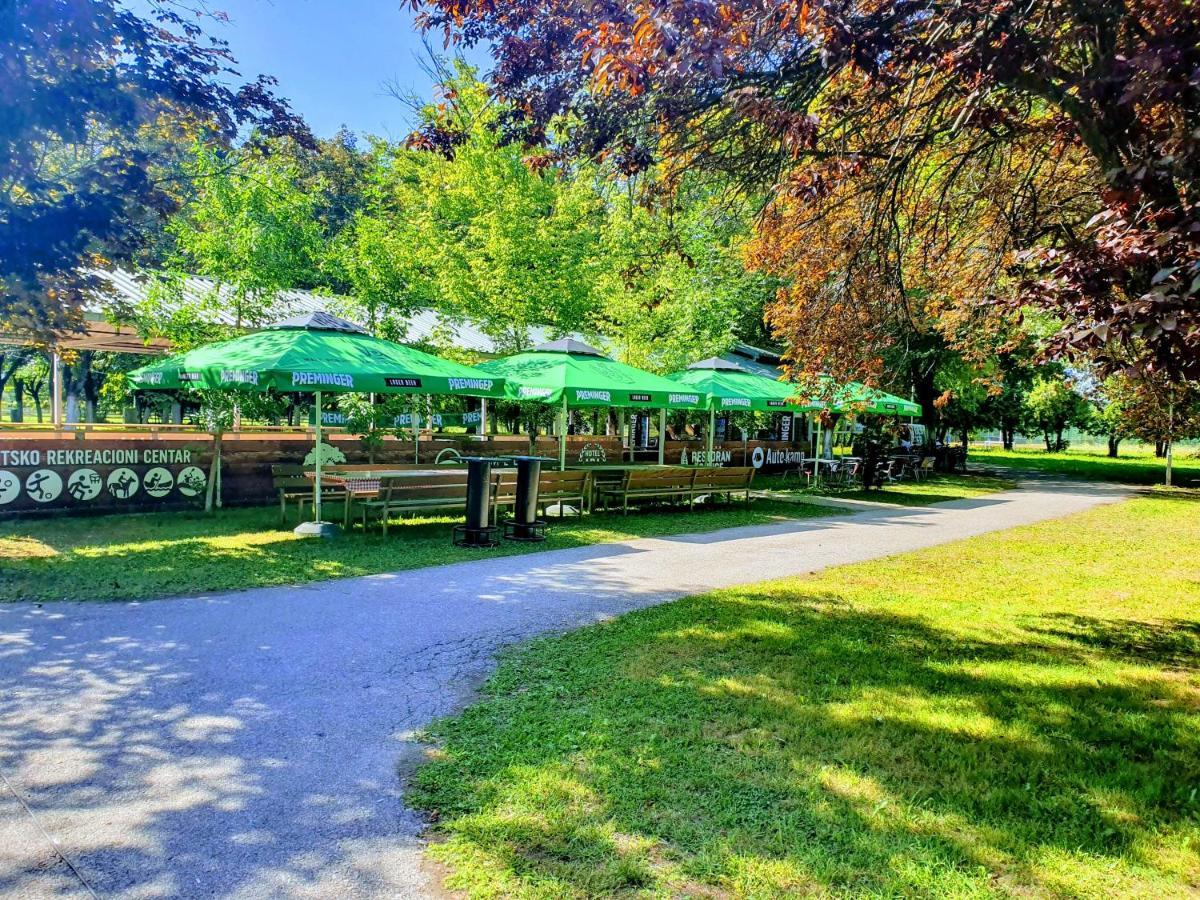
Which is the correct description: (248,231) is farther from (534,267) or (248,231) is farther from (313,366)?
(534,267)

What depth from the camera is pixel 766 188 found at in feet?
27.1

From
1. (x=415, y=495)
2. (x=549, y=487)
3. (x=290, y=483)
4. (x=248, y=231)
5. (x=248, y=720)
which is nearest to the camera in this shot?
(x=248, y=720)

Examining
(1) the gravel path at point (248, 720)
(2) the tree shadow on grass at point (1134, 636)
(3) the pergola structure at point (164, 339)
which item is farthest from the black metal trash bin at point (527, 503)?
(2) the tree shadow on grass at point (1134, 636)

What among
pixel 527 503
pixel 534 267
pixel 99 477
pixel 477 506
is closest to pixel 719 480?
pixel 527 503

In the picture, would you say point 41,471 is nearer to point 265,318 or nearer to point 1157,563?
point 265,318

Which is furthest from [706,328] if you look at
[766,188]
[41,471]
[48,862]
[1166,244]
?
[48,862]

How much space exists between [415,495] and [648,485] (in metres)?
4.85

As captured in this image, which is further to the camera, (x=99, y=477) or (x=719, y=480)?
(x=719, y=480)

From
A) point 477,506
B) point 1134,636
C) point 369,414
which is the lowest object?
point 1134,636

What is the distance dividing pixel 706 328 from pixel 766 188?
12.6 m

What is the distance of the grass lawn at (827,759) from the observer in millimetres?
3189

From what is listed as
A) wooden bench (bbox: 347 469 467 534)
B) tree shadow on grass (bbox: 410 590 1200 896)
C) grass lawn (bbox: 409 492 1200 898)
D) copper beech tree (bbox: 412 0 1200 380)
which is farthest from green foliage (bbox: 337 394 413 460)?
tree shadow on grass (bbox: 410 590 1200 896)

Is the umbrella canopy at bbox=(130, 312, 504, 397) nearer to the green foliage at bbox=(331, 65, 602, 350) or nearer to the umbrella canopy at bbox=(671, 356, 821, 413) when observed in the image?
the umbrella canopy at bbox=(671, 356, 821, 413)

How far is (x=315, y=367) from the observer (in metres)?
10.2
